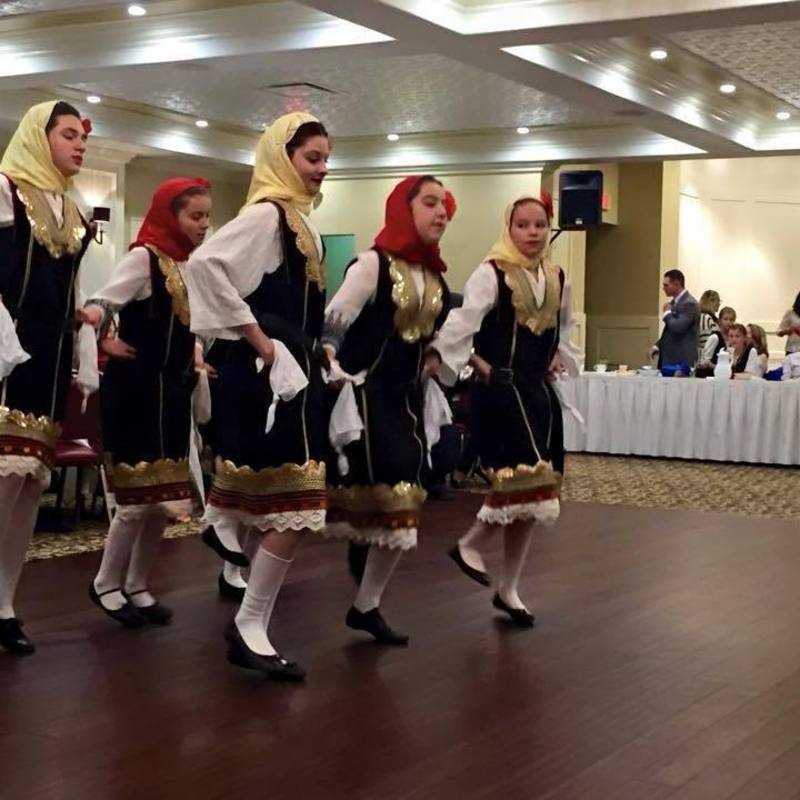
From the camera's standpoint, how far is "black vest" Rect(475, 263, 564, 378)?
4277 millimetres

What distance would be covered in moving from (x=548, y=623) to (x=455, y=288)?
35.8 ft

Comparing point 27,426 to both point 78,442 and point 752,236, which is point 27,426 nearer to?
point 78,442

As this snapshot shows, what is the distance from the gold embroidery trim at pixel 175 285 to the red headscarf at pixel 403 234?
657 mm

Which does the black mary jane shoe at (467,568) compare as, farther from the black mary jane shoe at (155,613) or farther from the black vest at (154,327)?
the black vest at (154,327)

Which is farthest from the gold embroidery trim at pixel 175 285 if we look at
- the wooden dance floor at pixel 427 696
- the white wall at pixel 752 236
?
the white wall at pixel 752 236

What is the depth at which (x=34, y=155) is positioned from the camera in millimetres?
3770

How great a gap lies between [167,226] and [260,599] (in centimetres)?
131

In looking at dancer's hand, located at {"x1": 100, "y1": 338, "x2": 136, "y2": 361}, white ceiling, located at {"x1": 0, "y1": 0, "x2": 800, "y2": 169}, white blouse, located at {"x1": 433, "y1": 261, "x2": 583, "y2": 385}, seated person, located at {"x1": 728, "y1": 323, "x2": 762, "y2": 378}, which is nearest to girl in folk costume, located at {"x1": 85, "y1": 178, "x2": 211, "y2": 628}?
dancer's hand, located at {"x1": 100, "y1": 338, "x2": 136, "y2": 361}

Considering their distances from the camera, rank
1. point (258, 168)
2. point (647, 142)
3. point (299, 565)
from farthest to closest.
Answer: point (647, 142) < point (299, 565) < point (258, 168)

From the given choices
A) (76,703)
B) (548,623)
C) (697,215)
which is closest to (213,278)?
(76,703)

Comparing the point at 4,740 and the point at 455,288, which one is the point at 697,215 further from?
the point at 4,740

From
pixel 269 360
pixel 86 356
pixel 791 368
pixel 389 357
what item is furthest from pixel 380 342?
pixel 791 368

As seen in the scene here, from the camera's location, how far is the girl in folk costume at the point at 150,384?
4148mm

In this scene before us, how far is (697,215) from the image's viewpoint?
692 inches
